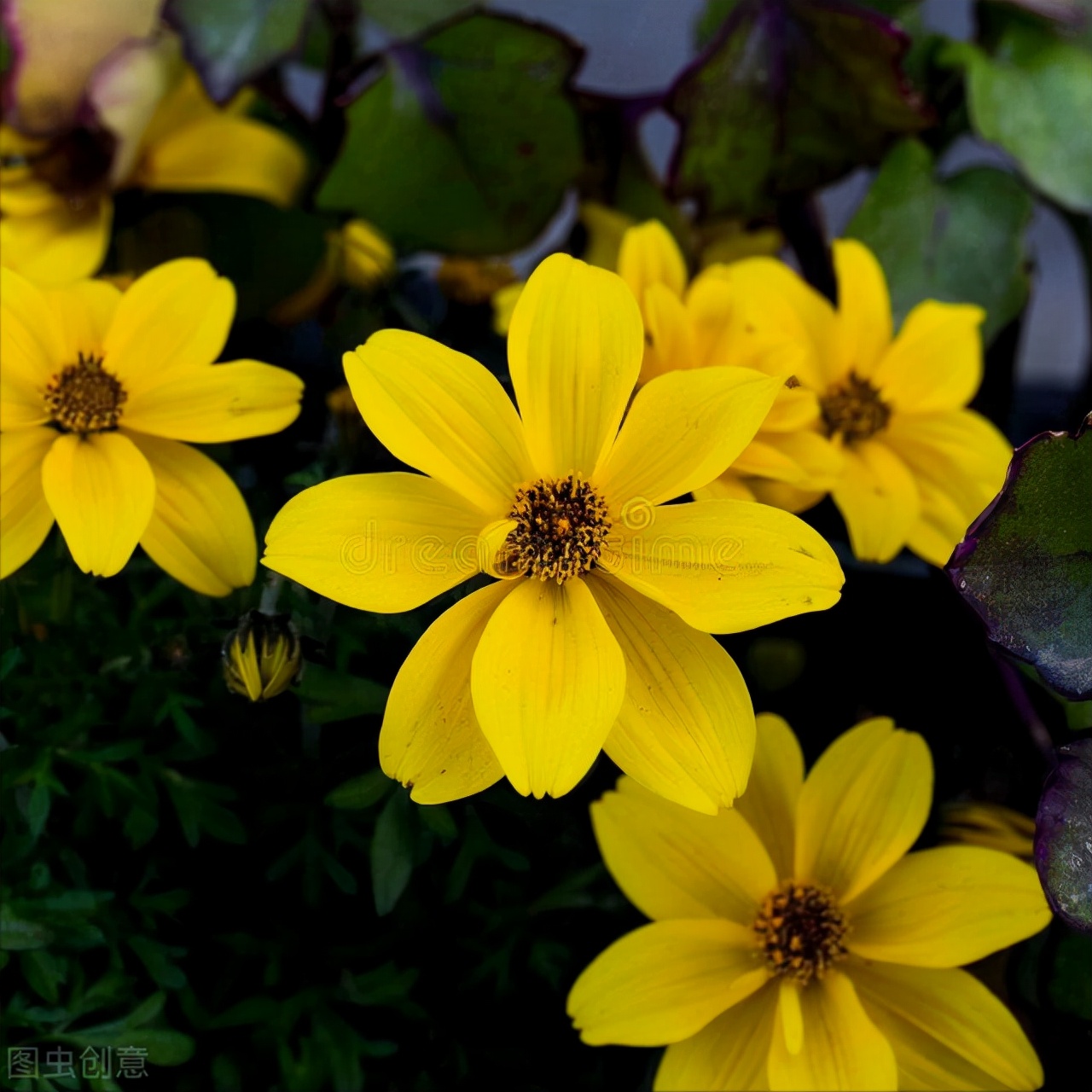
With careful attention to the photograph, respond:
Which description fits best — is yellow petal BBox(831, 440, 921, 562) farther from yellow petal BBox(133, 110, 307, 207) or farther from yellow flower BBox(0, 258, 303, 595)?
yellow petal BBox(133, 110, 307, 207)

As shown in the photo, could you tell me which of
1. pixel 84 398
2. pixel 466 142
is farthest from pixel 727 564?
pixel 466 142

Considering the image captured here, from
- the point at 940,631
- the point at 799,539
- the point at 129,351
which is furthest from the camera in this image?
the point at 940,631

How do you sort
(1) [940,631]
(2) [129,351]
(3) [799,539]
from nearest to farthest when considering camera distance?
(3) [799,539] → (2) [129,351] → (1) [940,631]

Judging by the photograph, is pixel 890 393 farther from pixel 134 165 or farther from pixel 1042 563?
pixel 134 165

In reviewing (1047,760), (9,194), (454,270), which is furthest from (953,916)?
(9,194)

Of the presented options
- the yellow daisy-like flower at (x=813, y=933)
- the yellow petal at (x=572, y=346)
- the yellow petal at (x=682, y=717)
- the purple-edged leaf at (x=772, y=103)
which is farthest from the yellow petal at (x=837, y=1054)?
the purple-edged leaf at (x=772, y=103)

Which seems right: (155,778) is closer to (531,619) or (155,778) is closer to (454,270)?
(531,619)
